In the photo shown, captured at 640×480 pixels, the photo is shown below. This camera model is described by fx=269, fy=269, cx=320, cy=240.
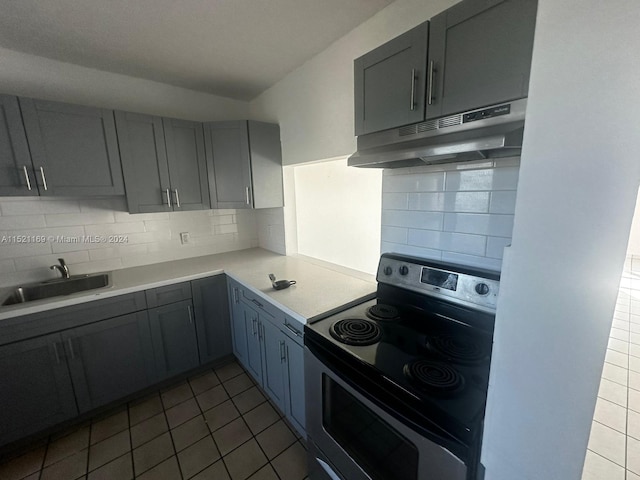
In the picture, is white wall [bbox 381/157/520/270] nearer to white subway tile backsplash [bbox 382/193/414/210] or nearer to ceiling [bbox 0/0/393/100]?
white subway tile backsplash [bbox 382/193/414/210]

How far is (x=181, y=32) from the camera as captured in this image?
5.24 ft

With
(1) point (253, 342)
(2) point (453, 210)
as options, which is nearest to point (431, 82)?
(2) point (453, 210)

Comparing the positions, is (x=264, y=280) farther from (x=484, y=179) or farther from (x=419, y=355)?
(x=484, y=179)

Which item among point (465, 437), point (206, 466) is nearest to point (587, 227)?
point (465, 437)

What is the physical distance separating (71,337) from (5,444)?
652 mm

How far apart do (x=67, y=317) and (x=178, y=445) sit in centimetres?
103

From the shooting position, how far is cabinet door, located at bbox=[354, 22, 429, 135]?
1.08 m

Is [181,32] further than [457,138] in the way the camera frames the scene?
Yes

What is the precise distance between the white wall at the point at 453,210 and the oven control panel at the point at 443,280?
78 mm

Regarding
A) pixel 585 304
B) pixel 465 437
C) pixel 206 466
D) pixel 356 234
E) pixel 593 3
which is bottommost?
pixel 206 466

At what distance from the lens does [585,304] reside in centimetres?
29

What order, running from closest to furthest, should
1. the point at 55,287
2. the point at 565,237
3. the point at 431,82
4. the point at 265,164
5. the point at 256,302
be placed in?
the point at 565,237, the point at 431,82, the point at 256,302, the point at 55,287, the point at 265,164

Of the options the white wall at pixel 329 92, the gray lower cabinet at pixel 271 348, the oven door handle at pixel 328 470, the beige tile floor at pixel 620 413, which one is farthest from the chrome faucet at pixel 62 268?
the beige tile floor at pixel 620 413

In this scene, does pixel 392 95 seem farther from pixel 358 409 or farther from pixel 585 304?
pixel 358 409
